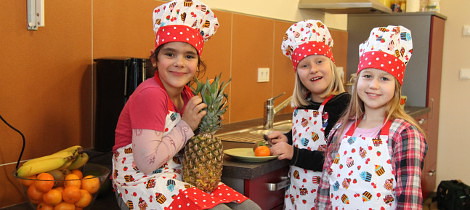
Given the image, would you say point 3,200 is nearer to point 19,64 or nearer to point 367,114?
point 19,64

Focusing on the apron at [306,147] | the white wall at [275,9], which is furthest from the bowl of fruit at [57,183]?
the white wall at [275,9]

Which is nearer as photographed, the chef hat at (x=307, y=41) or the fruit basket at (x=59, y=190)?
the fruit basket at (x=59, y=190)

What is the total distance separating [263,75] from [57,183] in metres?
1.65

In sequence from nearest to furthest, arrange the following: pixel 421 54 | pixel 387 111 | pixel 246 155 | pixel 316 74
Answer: pixel 387 111, pixel 246 155, pixel 316 74, pixel 421 54

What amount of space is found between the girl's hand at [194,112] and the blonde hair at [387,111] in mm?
496

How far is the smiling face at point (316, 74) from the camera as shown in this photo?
1.86 meters

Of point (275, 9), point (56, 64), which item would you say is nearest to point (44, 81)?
point (56, 64)

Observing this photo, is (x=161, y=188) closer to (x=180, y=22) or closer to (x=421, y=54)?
(x=180, y=22)

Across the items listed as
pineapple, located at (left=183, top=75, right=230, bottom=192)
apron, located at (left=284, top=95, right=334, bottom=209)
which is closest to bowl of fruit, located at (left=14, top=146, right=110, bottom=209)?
pineapple, located at (left=183, top=75, right=230, bottom=192)

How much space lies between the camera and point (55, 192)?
138 cm

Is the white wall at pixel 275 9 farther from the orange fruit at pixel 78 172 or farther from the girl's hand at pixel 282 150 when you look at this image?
the orange fruit at pixel 78 172

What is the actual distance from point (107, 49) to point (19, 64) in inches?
14.6

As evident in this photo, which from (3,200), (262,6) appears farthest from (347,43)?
(3,200)

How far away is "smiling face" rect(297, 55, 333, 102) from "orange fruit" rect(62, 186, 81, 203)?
88 centimetres
